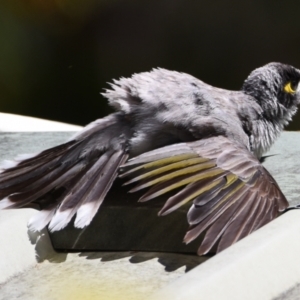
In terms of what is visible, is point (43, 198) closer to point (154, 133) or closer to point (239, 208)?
point (154, 133)

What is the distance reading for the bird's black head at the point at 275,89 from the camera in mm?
4254

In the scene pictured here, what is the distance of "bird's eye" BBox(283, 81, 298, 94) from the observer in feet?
14.5

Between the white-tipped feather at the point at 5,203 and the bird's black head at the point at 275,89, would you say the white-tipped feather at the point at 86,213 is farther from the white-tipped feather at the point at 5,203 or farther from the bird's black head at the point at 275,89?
the bird's black head at the point at 275,89

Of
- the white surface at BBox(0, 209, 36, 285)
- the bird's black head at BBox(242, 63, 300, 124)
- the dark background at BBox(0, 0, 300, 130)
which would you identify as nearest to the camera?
the white surface at BBox(0, 209, 36, 285)

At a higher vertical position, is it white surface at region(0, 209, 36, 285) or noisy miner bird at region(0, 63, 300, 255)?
noisy miner bird at region(0, 63, 300, 255)

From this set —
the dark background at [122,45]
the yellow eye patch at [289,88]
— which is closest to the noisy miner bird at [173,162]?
the yellow eye patch at [289,88]

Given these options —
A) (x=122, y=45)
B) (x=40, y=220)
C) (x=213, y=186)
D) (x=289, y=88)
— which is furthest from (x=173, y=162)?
(x=122, y=45)

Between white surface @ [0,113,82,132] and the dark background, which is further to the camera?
the dark background

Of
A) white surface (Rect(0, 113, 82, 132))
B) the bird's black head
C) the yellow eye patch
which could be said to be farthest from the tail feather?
white surface (Rect(0, 113, 82, 132))

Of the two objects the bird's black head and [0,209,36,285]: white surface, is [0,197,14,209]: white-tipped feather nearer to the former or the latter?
[0,209,36,285]: white surface

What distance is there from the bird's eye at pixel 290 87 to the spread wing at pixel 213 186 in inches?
34.4

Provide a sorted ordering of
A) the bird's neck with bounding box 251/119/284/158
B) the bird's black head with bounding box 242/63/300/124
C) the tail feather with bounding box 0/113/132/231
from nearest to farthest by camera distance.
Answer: the tail feather with bounding box 0/113/132/231
the bird's neck with bounding box 251/119/284/158
the bird's black head with bounding box 242/63/300/124

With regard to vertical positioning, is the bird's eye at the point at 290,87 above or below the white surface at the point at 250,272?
above

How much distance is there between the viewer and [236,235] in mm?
2963
